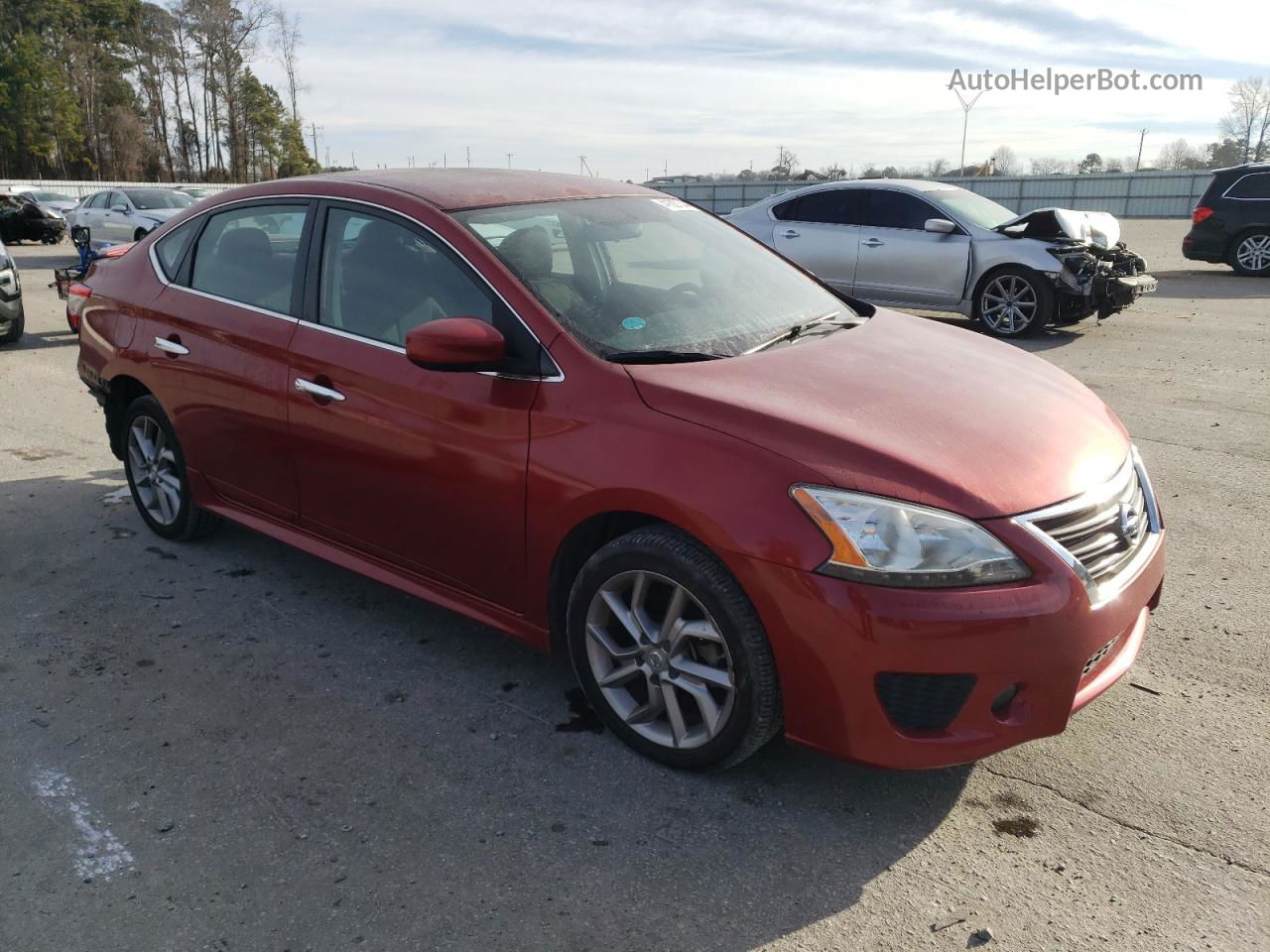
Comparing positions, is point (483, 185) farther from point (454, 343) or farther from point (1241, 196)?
point (1241, 196)

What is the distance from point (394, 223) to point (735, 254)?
1354 millimetres

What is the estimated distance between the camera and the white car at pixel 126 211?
19.7m

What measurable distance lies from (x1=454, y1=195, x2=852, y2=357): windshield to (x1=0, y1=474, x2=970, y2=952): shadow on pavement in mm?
1293

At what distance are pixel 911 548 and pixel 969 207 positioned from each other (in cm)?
966

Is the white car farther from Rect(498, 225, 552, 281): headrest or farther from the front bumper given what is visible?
the front bumper

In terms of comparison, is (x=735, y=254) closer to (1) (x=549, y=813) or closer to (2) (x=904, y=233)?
(1) (x=549, y=813)

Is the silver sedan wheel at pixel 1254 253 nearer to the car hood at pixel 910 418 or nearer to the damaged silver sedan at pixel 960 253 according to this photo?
the damaged silver sedan at pixel 960 253

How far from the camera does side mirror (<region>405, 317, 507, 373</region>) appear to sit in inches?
121

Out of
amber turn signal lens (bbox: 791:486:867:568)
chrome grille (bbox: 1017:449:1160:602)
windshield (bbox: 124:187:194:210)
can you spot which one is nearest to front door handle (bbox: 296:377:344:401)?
amber turn signal lens (bbox: 791:486:867:568)

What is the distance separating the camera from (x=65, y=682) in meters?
3.64

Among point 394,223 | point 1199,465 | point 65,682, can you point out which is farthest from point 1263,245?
point 65,682

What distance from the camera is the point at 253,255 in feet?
13.9

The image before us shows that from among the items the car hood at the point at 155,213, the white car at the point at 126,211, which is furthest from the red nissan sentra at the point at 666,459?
the white car at the point at 126,211

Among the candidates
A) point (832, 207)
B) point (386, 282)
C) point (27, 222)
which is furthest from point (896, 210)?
point (27, 222)
